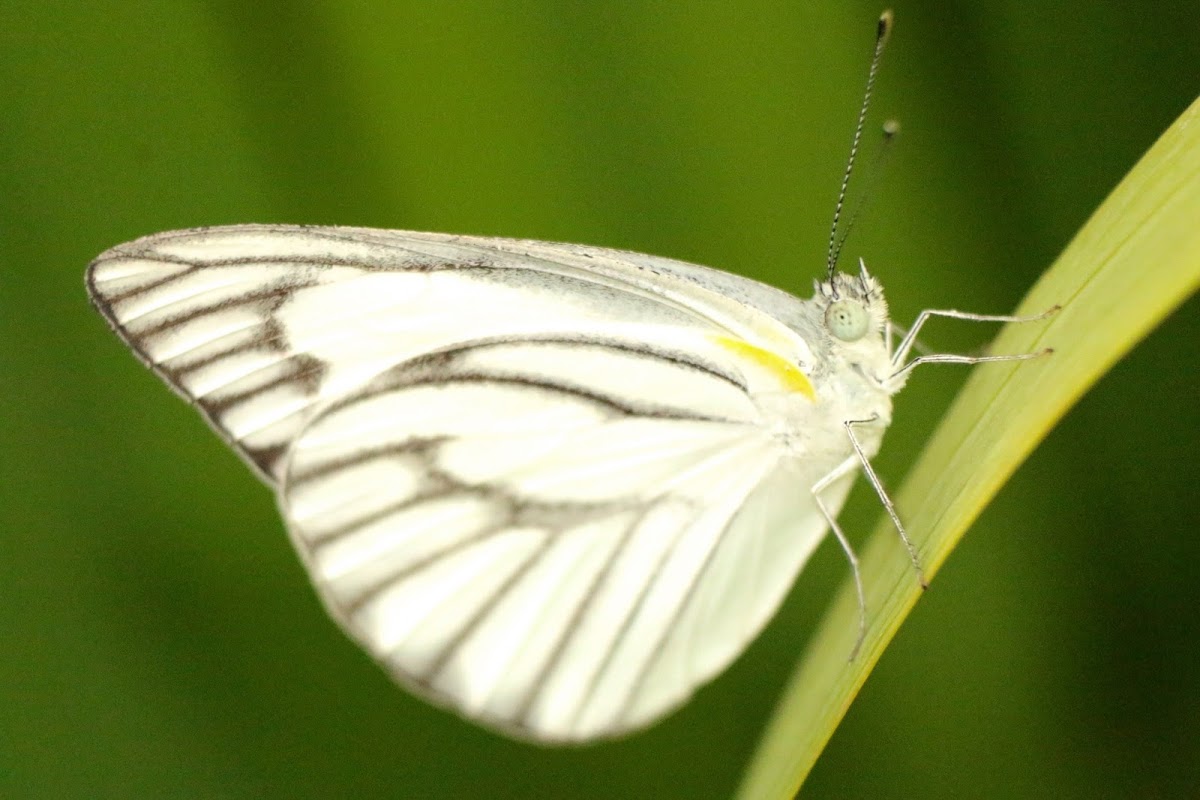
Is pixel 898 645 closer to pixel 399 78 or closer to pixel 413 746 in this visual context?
pixel 413 746

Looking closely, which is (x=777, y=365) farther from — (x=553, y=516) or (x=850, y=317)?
(x=553, y=516)

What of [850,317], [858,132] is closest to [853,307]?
[850,317]

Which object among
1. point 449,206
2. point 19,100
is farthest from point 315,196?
point 19,100

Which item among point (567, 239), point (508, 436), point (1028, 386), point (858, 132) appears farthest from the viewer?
point (567, 239)

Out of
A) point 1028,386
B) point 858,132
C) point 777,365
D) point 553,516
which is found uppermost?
point 858,132

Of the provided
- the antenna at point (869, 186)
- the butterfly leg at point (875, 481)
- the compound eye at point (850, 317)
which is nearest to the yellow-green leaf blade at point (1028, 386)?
the butterfly leg at point (875, 481)

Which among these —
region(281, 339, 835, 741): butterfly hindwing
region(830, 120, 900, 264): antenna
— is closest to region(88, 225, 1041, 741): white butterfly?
region(281, 339, 835, 741): butterfly hindwing
